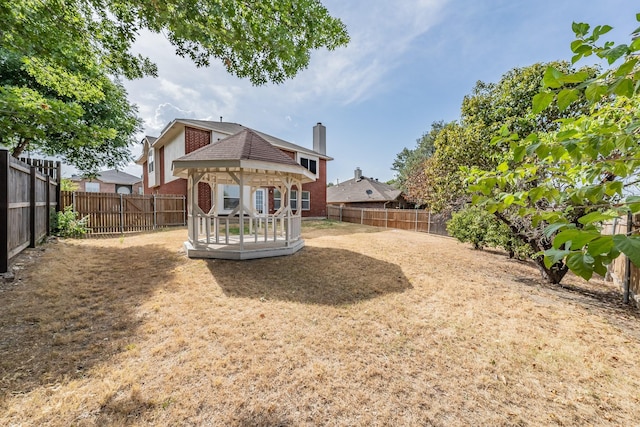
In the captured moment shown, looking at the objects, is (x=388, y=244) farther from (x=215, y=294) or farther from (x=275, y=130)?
(x=275, y=130)

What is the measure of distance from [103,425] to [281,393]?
4.79 feet

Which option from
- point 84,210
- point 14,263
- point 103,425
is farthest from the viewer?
point 84,210

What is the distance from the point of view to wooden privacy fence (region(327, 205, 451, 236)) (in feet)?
57.7

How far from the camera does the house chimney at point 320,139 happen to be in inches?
952

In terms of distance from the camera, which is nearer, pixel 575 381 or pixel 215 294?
pixel 575 381

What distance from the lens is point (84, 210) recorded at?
1205 cm

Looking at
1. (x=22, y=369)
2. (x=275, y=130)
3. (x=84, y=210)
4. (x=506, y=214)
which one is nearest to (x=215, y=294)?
(x=22, y=369)

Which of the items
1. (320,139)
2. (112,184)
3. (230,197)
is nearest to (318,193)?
(320,139)

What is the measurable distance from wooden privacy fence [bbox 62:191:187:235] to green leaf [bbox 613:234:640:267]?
1561 cm

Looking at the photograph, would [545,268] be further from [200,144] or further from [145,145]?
[145,145]

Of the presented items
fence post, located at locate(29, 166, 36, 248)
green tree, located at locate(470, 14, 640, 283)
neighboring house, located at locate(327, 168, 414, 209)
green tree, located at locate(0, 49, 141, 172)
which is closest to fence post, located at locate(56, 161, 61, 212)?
green tree, located at locate(0, 49, 141, 172)

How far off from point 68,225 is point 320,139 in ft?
60.7

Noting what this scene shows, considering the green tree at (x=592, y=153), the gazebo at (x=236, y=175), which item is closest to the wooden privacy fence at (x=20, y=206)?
the gazebo at (x=236, y=175)

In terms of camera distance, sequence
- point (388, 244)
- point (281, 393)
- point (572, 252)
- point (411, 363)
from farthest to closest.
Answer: point (388, 244) → point (411, 363) → point (281, 393) → point (572, 252)
